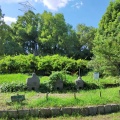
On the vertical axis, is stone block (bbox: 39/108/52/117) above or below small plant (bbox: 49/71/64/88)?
below

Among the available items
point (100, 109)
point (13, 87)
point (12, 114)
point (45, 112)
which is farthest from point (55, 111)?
point (13, 87)

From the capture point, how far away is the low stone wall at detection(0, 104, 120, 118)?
7166mm

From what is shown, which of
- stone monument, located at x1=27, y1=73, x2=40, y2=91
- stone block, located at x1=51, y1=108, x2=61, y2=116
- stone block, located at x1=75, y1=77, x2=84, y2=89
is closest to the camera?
stone block, located at x1=51, y1=108, x2=61, y2=116

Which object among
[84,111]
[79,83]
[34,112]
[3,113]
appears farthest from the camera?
[79,83]

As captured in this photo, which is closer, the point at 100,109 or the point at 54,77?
the point at 100,109

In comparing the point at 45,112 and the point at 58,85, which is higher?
the point at 58,85

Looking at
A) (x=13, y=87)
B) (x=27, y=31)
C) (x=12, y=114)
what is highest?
(x=27, y=31)

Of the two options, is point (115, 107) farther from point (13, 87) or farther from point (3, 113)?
point (13, 87)

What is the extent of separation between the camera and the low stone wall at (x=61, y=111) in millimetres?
7166

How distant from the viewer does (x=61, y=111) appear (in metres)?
7.44

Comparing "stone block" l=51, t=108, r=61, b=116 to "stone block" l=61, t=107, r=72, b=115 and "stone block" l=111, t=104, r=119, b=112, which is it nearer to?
"stone block" l=61, t=107, r=72, b=115

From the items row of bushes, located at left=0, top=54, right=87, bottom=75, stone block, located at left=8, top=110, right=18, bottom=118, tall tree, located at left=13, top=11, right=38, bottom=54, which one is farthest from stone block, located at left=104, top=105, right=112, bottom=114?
tall tree, located at left=13, top=11, right=38, bottom=54

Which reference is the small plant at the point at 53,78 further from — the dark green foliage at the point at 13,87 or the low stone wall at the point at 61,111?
the low stone wall at the point at 61,111

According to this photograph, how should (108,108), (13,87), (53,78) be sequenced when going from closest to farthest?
(108,108) < (13,87) < (53,78)
